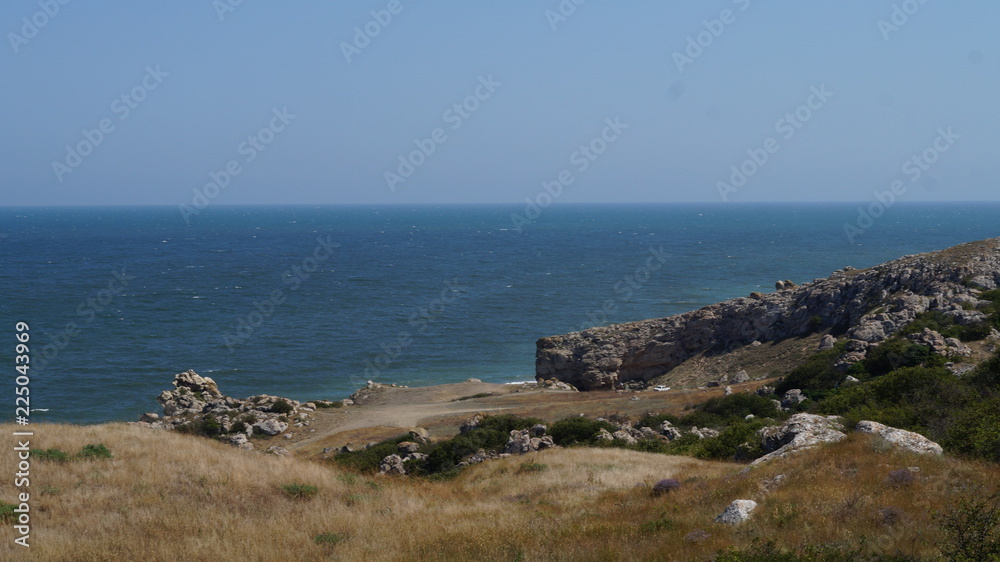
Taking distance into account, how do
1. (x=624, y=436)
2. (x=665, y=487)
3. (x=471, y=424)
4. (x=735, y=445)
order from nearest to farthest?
1. (x=665, y=487)
2. (x=735, y=445)
3. (x=624, y=436)
4. (x=471, y=424)

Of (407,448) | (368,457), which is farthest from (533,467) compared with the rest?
(368,457)

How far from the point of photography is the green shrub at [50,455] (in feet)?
52.3

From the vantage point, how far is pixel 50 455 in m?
16.2

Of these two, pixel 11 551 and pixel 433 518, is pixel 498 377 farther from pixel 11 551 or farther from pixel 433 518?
pixel 11 551

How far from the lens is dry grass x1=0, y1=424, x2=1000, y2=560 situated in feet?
33.2

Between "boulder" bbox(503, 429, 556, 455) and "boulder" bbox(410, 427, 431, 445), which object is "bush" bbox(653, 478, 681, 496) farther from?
"boulder" bbox(410, 427, 431, 445)

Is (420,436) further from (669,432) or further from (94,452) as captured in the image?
(94,452)

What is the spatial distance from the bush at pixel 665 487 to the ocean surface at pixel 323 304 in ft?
107

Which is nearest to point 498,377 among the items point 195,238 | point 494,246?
point 494,246

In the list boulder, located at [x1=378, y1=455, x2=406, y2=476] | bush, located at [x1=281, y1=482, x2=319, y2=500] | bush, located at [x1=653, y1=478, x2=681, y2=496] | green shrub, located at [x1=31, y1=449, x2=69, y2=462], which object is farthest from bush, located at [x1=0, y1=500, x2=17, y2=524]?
bush, located at [x1=653, y1=478, x2=681, y2=496]

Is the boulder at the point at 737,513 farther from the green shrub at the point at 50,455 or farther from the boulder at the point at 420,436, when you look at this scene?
the boulder at the point at 420,436

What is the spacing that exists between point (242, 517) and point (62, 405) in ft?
105

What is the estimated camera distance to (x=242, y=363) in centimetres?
4950

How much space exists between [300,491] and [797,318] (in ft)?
108
